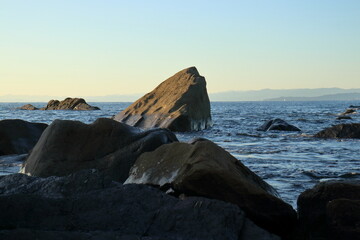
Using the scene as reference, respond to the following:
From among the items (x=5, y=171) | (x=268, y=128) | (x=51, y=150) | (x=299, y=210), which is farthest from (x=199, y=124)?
(x=299, y=210)

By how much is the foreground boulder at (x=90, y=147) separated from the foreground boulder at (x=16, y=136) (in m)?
4.66

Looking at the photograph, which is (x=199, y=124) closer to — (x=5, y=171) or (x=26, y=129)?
(x=26, y=129)

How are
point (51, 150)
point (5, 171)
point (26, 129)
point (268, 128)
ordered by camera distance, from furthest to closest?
point (268, 128)
point (26, 129)
point (5, 171)
point (51, 150)

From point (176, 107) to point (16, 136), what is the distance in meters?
10.4

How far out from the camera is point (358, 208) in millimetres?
4836

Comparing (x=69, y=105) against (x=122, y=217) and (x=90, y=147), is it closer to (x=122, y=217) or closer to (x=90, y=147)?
(x=90, y=147)

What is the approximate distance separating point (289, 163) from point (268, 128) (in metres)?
12.5

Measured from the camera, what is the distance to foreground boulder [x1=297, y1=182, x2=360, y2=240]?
15.9ft

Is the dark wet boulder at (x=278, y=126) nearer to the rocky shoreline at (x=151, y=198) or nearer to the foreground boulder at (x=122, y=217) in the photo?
the rocky shoreline at (x=151, y=198)

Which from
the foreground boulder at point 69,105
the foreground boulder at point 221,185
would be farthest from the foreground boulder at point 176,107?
the foreground boulder at point 69,105

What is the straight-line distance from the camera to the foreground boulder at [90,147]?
298 inches

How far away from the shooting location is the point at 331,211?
16.3ft

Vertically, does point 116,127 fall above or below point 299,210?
above

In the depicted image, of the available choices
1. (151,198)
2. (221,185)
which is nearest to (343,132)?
(221,185)
